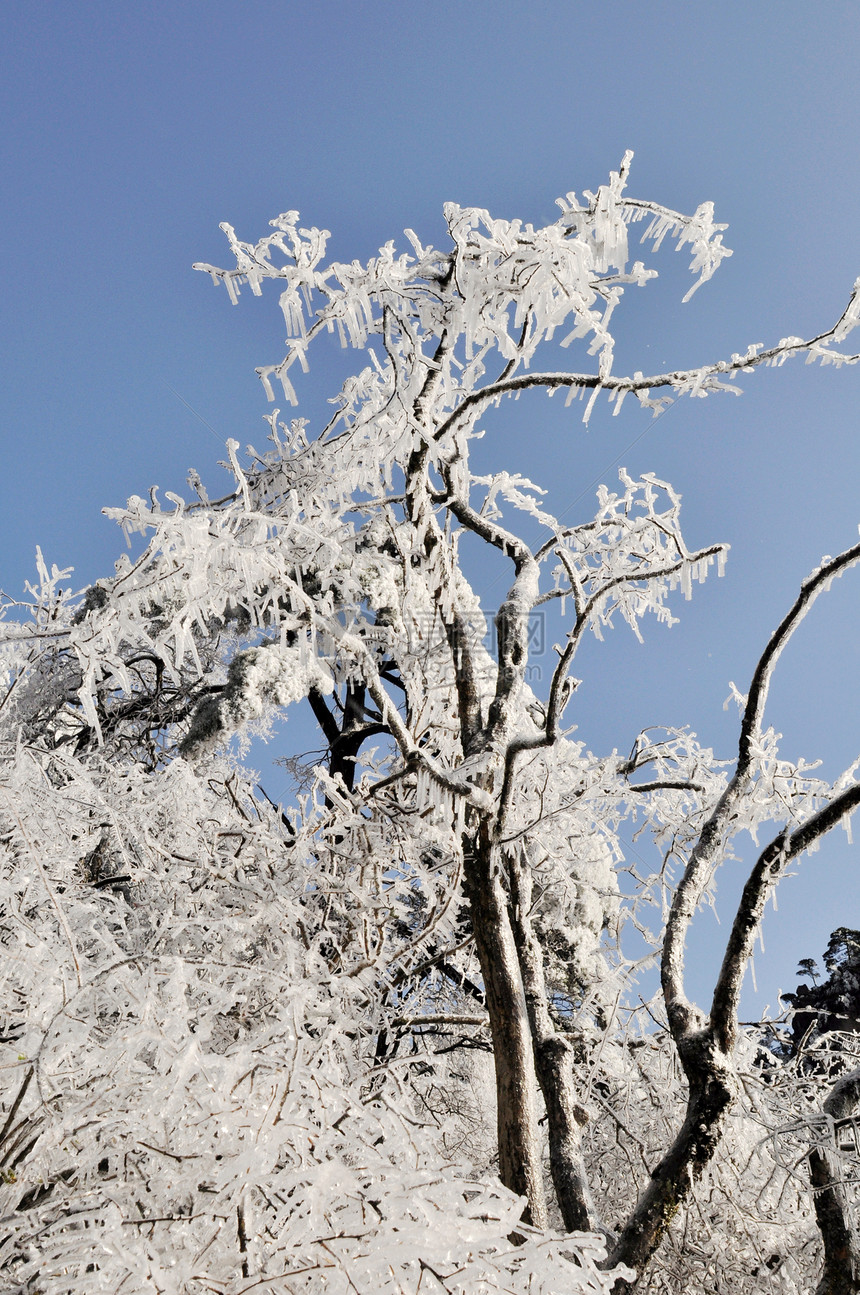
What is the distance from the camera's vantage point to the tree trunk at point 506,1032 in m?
3.48

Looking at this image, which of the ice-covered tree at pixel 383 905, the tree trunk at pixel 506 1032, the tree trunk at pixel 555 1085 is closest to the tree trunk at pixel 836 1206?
the ice-covered tree at pixel 383 905

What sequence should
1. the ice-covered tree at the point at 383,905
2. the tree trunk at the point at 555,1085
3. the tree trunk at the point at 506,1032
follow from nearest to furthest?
the ice-covered tree at the point at 383,905
the tree trunk at the point at 506,1032
the tree trunk at the point at 555,1085

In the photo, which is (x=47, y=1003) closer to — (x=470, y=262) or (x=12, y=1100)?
(x=12, y=1100)

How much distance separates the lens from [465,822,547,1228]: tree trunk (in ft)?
11.4

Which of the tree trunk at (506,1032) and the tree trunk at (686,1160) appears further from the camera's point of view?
the tree trunk at (506,1032)

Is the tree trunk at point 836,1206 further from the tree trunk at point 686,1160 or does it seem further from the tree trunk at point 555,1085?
the tree trunk at point 555,1085

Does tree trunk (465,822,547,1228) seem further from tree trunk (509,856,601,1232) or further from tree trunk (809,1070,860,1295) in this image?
tree trunk (809,1070,860,1295)

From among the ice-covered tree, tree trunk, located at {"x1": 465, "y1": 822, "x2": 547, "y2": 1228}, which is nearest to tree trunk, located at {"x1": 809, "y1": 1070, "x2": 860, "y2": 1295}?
the ice-covered tree

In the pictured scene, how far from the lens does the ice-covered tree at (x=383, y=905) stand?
1.88m

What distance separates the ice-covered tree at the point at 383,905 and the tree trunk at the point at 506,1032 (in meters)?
0.02

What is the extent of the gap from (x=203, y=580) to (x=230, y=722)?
2.81m

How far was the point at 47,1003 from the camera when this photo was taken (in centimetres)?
200

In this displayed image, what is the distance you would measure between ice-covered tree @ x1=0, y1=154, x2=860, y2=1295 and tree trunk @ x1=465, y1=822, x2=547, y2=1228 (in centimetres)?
2

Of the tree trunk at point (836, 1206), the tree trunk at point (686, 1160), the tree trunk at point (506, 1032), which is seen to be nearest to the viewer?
the tree trunk at point (836, 1206)
